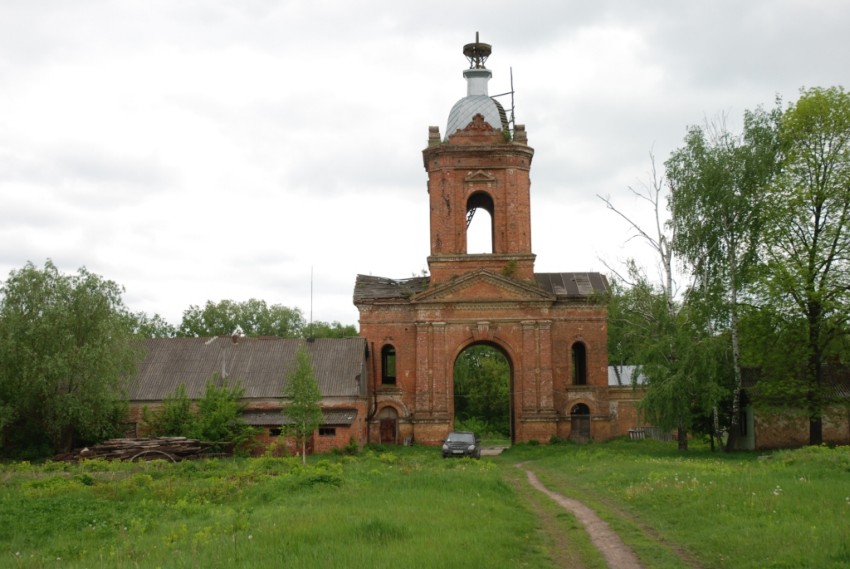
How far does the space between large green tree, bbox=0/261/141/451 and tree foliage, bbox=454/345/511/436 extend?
114 ft

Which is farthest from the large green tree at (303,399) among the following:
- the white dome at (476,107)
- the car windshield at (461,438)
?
the white dome at (476,107)

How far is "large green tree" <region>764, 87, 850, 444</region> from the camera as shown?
3095cm

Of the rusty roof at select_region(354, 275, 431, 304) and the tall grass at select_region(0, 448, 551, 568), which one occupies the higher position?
the rusty roof at select_region(354, 275, 431, 304)

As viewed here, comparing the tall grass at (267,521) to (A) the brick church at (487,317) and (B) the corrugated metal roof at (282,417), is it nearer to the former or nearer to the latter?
(B) the corrugated metal roof at (282,417)

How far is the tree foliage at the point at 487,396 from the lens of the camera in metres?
68.1

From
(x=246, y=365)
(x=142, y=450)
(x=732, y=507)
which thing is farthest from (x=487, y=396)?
(x=732, y=507)

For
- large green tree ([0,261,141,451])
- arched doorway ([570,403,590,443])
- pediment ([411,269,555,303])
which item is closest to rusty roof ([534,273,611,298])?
pediment ([411,269,555,303])

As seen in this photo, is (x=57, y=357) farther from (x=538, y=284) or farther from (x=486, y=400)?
(x=486, y=400)

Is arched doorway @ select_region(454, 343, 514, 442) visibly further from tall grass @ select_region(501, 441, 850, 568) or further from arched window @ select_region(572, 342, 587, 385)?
tall grass @ select_region(501, 441, 850, 568)

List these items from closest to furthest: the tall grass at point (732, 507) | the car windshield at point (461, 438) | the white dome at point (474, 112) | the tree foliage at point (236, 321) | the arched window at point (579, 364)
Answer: the tall grass at point (732, 507) → the car windshield at point (461, 438) → the arched window at point (579, 364) → the white dome at point (474, 112) → the tree foliage at point (236, 321)

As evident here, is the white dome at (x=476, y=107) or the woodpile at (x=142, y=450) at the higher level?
the white dome at (x=476, y=107)

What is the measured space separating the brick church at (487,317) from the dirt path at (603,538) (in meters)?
22.3

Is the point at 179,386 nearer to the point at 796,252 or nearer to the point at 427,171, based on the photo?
the point at 427,171

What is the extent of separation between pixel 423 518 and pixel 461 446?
2091 cm
